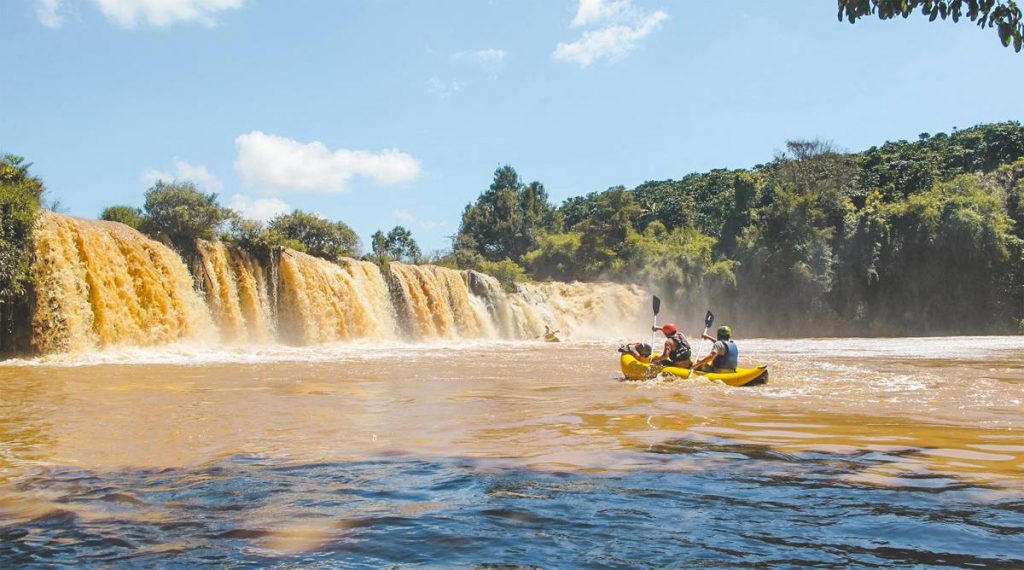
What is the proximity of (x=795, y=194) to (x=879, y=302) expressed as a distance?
774cm

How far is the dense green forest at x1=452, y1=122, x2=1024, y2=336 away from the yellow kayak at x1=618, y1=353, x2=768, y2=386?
32.6 m

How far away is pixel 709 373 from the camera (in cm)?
1195

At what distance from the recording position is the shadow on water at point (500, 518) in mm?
3393

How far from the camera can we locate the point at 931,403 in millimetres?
9266

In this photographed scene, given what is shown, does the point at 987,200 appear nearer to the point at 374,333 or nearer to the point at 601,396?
the point at 374,333

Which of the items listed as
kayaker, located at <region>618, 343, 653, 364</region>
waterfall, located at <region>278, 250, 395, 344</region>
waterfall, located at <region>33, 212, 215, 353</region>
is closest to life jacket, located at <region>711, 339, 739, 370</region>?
kayaker, located at <region>618, 343, 653, 364</region>

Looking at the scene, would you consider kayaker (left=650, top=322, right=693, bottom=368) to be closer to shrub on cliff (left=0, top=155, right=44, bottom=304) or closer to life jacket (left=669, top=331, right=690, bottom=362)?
life jacket (left=669, top=331, right=690, bottom=362)

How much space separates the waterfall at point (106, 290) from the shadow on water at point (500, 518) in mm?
13902

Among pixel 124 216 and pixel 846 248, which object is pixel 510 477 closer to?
pixel 124 216

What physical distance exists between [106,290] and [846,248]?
38.2 m

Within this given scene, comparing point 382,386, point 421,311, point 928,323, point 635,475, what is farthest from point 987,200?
point 635,475

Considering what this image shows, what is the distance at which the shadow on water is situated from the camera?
134 inches

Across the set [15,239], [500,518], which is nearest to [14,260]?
[15,239]

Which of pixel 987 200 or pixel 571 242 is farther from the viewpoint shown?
pixel 571 242
